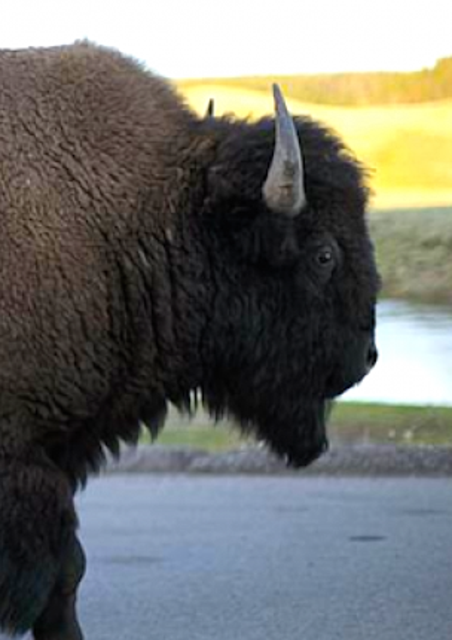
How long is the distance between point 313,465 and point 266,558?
5.93 feet

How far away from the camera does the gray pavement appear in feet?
23.4

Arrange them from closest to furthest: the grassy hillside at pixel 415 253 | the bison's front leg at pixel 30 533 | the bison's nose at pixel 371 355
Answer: the bison's front leg at pixel 30 533 → the bison's nose at pixel 371 355 → the grassy hillside at pixel 415 253

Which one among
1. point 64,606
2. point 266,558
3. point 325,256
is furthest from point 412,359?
point 64,606

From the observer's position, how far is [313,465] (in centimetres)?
996

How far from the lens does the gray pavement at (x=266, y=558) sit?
7121mm

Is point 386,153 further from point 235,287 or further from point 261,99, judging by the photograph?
point 235,287

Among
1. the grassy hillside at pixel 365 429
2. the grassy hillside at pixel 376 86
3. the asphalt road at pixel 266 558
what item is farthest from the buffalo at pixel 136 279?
the grassy hillside at pixel 376 86

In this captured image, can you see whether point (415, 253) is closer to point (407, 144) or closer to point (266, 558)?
point (407, 144)

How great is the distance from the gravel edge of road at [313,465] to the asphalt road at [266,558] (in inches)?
4.6

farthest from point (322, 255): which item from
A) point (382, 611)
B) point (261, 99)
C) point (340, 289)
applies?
point (261, 99)

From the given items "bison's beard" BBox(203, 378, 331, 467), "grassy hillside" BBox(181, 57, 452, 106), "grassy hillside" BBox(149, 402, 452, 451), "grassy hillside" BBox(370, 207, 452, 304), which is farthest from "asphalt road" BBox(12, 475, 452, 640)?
"grassy hillside" BBox(181, 57, 452, 106)

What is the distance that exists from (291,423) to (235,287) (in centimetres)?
54

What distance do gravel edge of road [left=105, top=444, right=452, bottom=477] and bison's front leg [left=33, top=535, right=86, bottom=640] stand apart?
407cm

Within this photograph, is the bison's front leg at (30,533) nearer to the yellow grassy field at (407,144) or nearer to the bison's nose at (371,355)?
the bison's nose at (371,355)
